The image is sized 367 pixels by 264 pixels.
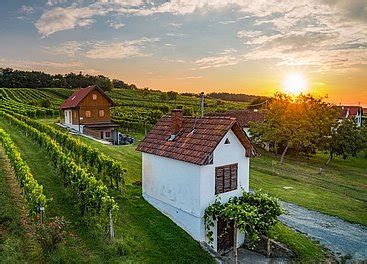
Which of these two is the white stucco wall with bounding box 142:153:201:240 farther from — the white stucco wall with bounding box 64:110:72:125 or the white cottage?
the white stucco wall with bounding box 64:110:72:125

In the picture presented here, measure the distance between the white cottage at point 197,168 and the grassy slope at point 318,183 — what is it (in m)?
11.6

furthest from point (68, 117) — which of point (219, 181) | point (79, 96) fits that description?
point (219, 181)

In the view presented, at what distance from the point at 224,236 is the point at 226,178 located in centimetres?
312

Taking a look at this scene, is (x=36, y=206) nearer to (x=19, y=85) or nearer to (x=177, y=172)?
(x=177, y=172)

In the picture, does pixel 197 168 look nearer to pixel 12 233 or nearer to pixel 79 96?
pixel 12 233

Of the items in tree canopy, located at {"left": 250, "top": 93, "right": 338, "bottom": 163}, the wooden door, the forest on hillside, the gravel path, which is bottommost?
the gravel path

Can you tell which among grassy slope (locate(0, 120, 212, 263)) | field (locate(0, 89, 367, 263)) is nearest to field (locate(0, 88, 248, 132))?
field (locate(0, 89, 367, 263))

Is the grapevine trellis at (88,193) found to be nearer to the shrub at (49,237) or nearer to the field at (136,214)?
the field at (136,214)

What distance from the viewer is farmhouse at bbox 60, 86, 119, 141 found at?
4912 centimetres

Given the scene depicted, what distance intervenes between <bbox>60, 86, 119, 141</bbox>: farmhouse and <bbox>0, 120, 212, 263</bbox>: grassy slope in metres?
26.5

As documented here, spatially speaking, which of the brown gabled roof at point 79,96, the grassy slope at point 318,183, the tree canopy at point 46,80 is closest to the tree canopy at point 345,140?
the grassy slope at point 318,183

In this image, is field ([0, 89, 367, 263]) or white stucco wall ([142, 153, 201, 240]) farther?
white stucco wall ([142, 153, 201, 240])

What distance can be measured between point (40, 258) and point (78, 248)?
1635mm

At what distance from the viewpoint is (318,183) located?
37.1m
